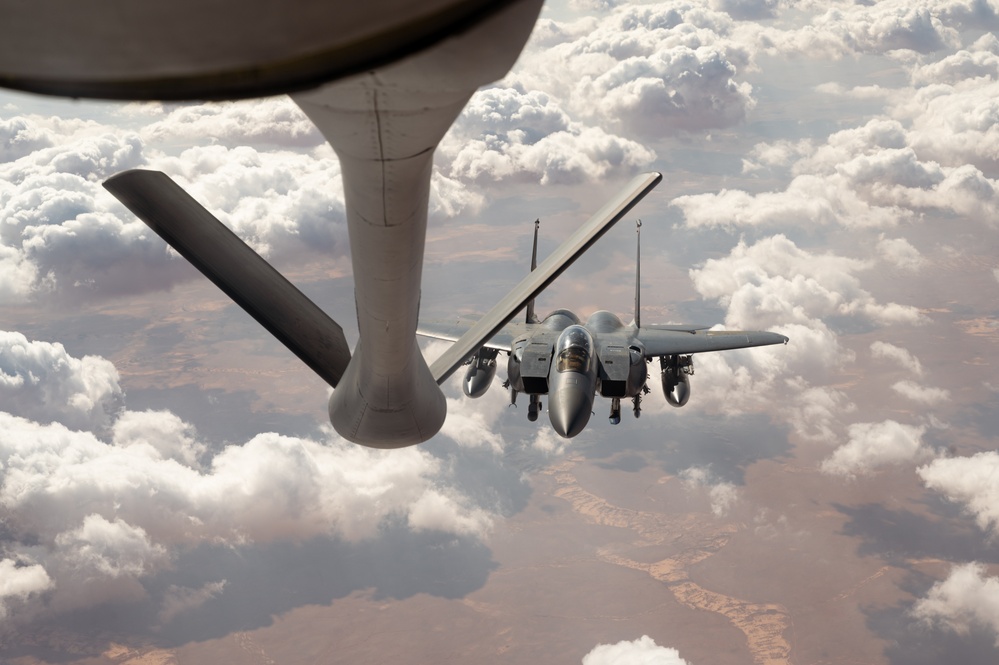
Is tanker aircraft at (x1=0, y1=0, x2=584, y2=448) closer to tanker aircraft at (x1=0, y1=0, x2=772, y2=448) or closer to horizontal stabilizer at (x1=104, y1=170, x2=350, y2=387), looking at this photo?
tanker aircraft at (x1=0, y1=0, x2=772, y2=448)

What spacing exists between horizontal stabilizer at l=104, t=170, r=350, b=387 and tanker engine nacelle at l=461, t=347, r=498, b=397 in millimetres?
30008

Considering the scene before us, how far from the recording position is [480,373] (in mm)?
45125

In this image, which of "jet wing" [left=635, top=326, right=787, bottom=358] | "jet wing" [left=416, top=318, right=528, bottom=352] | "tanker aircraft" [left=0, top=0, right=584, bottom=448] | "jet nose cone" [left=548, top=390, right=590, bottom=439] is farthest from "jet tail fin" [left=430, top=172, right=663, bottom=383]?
"jet wing" [left=416, top=318, right=528, bottom=352]

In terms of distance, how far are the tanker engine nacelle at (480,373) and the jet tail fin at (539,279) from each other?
29.4 metres

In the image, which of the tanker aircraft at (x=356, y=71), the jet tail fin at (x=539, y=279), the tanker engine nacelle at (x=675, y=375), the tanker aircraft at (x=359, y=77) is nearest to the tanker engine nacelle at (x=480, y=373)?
the tanker engine nacelle at (x=675, y=375)

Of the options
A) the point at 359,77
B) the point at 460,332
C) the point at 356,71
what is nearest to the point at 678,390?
the point at 460,332

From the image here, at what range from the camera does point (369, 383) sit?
1144cm

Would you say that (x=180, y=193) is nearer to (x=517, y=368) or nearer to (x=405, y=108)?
(x=405, y=108)

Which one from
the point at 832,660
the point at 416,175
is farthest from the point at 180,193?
the point at 832,660

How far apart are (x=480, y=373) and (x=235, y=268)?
1263 inches

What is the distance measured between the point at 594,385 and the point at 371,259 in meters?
29.2

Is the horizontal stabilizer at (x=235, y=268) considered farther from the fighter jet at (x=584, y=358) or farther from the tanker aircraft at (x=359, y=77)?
the fighter jet at (x=584, y=358)

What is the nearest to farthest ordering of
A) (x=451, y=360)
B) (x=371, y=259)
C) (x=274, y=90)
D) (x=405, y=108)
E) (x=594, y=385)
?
(x=274, y=90) → (x=405, y=108) → (x=371, y=259) → (x=451, y=360) → (x=594, y=385)

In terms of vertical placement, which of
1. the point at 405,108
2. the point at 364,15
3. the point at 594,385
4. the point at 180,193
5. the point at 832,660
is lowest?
Result: the point at 832,660
